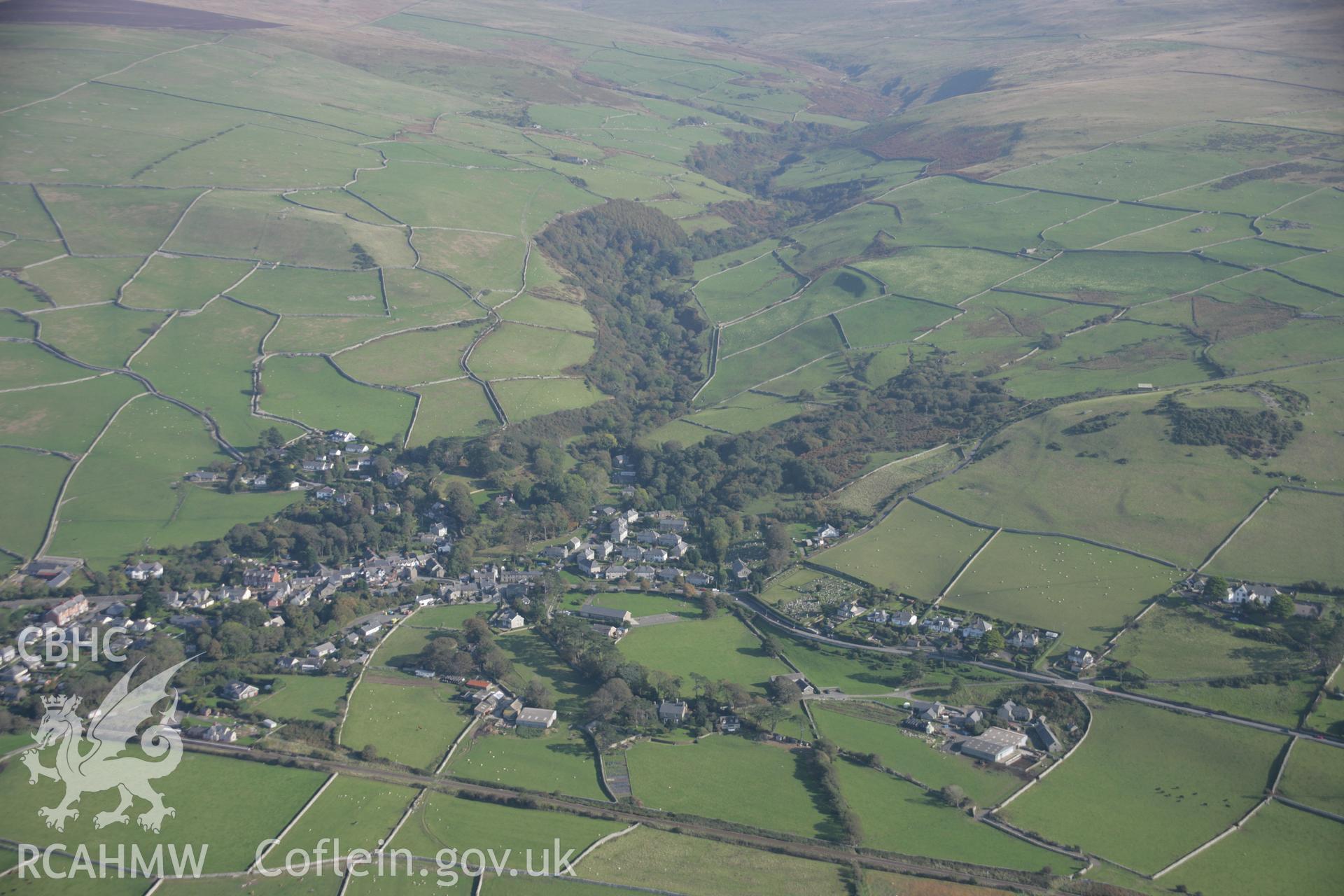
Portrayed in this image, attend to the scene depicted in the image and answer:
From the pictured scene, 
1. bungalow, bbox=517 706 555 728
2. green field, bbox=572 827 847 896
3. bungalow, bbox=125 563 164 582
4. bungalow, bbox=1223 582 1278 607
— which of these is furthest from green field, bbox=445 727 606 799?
bungalow, bbox=1223 582 1278 607

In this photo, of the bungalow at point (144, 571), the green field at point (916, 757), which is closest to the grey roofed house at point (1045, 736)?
the green field at point (916, 757)

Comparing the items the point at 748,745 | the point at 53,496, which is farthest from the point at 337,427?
the point at 748,745

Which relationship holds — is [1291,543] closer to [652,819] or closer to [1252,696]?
[1252,696]

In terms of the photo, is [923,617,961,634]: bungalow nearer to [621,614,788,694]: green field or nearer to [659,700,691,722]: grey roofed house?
[621,614,788,694]: green field

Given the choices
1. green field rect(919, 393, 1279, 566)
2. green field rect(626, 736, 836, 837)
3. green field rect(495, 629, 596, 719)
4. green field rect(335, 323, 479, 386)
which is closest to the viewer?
green field rect(626, 736, 836, 837)

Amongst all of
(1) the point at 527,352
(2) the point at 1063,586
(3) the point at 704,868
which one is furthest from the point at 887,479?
(3) the point at 704,868

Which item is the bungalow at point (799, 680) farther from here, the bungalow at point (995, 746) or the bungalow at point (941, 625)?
the bungalow at point (995, 746)

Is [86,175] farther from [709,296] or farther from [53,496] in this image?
[709,296]
